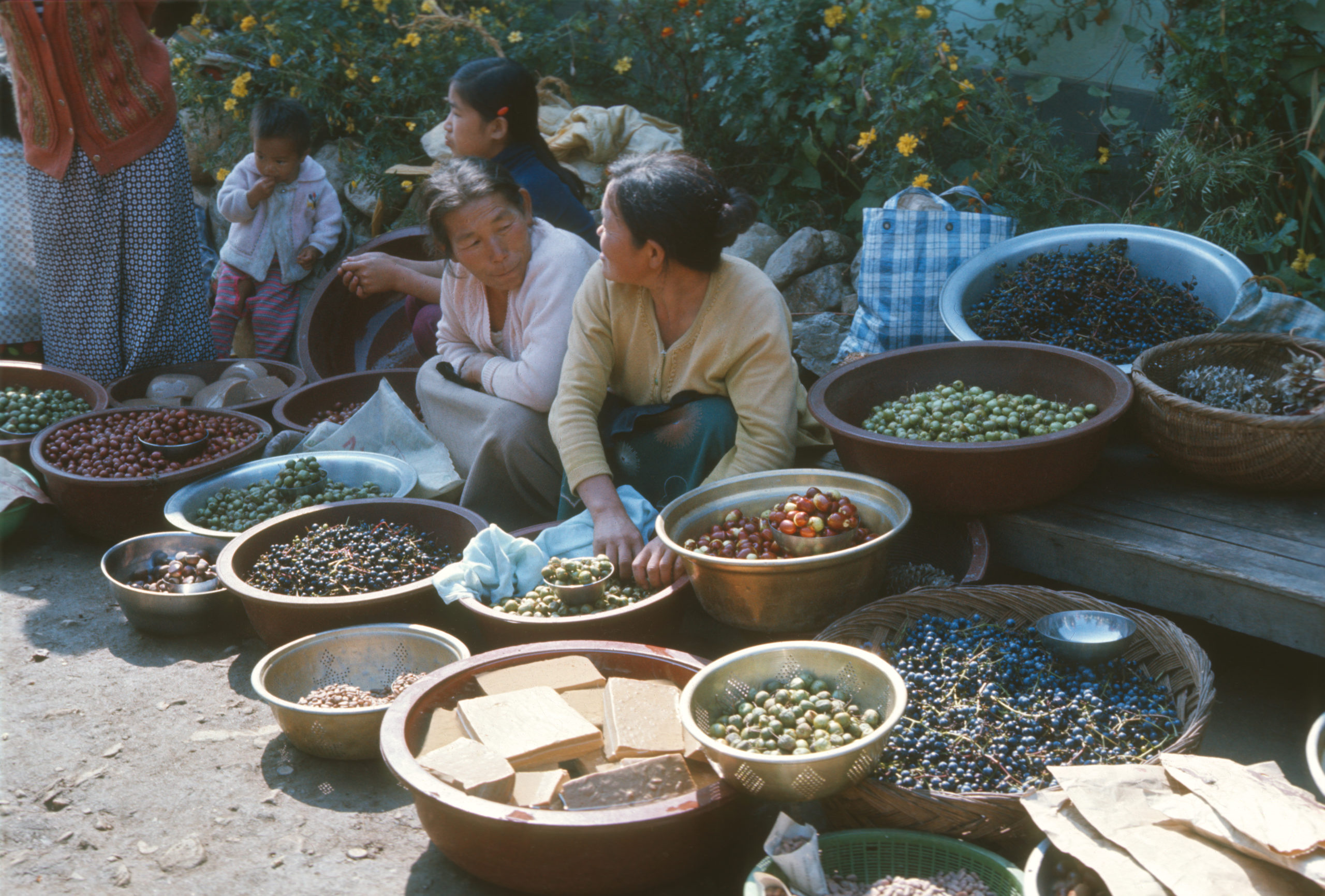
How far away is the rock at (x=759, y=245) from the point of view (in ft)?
16.9

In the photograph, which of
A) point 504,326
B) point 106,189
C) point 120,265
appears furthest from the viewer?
point 120,265

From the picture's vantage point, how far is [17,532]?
13.1 ft

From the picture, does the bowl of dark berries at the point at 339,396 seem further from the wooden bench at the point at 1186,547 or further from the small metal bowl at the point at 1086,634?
the small metal bowl at the point at 1086,634

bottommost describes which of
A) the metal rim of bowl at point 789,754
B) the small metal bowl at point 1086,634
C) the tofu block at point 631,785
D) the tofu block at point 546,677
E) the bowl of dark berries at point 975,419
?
the tofu block at point 631,785

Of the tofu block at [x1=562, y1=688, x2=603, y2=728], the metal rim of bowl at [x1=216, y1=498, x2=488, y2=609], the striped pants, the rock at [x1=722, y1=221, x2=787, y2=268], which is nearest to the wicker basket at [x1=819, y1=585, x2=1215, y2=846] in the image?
the tofu block at [x1=562, y1=688, x2=603, y2=728]

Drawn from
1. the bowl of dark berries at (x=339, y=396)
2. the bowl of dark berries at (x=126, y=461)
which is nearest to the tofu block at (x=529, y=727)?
the bowl of dark berries at (x=126, y=461)

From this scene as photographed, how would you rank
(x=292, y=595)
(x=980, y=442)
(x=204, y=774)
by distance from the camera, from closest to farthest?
(x=204, y=774), (x=980, y=442), (x=292, y=595)

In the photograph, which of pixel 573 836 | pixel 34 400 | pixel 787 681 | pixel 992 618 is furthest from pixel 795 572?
pixel 34 400

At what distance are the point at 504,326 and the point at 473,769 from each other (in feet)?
6.37

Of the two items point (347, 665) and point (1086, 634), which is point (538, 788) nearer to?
point (347, 665)

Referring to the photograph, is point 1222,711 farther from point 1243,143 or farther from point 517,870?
point 1243,143

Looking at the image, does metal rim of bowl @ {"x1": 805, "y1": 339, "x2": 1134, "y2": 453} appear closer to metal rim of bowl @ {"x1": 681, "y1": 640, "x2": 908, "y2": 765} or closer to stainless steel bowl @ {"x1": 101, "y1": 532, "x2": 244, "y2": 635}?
metal rim of bowl @ {"x1": 681, "y1": 640, "x2": 908, "y2": 765}

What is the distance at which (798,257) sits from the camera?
16.1ft

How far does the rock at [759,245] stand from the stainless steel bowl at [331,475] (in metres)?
2.12
